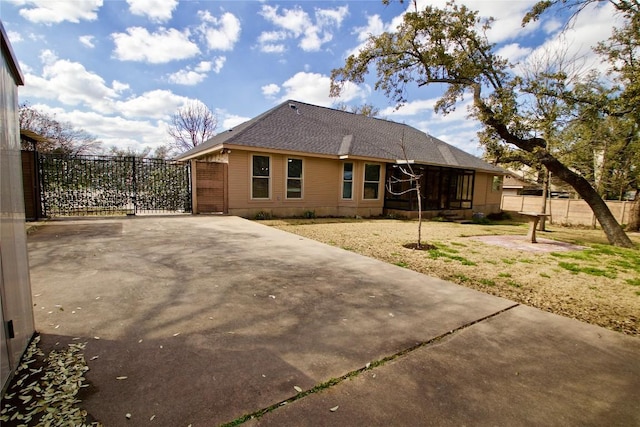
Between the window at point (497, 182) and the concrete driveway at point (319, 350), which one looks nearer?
the concrete driveway at point (319, 350)

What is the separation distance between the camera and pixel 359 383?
193cm

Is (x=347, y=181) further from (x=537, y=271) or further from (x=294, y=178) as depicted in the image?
(x=537, y=271)

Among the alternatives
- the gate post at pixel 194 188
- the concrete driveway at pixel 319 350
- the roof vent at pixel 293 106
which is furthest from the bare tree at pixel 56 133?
the concrete driveway at pixel 319 350

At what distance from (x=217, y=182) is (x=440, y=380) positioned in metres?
10.5

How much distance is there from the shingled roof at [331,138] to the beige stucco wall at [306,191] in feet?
1.66

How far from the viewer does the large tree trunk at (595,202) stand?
936cm

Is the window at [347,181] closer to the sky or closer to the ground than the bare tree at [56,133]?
closer to the ground

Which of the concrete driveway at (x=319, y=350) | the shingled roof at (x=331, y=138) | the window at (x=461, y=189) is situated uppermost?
the shingled roof at (x=331, y=138)

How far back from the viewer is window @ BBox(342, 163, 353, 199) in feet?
44.8

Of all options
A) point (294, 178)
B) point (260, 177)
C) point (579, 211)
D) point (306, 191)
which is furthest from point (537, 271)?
point (579, 211)

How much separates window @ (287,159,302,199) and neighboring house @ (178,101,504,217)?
12 mm

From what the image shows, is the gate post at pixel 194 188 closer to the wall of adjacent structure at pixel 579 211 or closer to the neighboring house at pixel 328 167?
the neighboring house at pixel 328 167

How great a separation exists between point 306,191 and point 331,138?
331cm

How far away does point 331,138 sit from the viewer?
46.4ft
